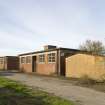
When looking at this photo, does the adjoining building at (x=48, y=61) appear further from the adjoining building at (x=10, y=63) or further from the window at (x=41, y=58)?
the adjoining building at (x=10, y=63)

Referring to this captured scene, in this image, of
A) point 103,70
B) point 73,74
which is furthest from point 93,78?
point 73,74

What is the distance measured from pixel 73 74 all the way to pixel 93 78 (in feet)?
15.7

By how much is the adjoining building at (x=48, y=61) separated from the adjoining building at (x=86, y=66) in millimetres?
2432

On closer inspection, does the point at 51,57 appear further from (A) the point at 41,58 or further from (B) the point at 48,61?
(A) the point at 41,58

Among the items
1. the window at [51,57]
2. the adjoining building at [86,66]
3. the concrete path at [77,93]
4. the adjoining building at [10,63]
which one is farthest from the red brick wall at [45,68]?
the adjoining building at [10,63]

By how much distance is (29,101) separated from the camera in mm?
11414

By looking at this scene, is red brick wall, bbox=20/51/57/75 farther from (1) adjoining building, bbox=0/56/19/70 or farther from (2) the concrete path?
(1) adjoining building, bbox=0/56/19/70

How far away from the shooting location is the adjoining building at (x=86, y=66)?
22.5 meters

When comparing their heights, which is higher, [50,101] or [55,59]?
[55,59]

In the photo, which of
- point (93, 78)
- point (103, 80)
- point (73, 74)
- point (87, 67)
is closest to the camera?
point (103, 80)

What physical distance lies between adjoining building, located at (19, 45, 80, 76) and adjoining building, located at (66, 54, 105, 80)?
7.98ft

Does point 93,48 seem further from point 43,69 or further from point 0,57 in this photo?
point 0,57

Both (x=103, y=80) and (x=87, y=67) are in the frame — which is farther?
(x=87, y=67)

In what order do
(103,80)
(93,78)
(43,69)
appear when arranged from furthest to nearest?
(43,69) → (93,78) → (103,80)
